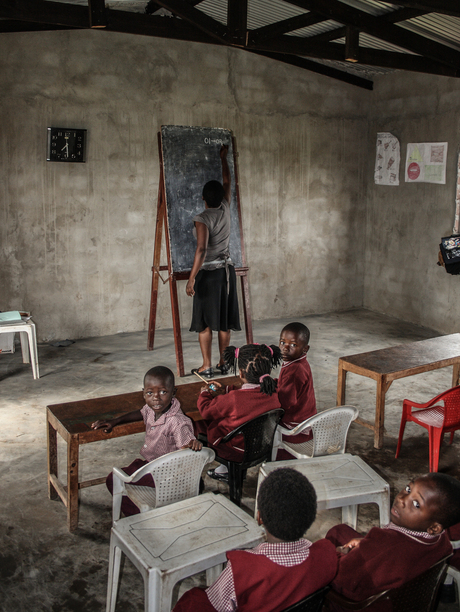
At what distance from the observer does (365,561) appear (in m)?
1.84

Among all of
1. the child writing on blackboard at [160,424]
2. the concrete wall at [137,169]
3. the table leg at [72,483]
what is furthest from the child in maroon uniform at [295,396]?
the concrete wall at [137,169]

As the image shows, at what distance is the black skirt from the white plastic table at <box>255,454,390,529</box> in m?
2.77

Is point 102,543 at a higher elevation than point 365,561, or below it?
below

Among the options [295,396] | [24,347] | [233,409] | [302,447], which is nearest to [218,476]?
[302,447]

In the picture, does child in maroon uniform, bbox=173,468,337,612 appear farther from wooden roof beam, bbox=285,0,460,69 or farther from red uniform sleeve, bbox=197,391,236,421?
wooden roof beam, bbox=285,0,460,69

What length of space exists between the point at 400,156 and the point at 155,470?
20.3 feet

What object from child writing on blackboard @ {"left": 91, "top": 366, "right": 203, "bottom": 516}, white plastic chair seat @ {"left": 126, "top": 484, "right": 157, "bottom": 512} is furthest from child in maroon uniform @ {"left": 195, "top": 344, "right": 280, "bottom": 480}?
white plastic chair seat @ {"left": 126, "top": 484, "right": 157, "bottom": 512}

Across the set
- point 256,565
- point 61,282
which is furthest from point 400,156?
point 256,565

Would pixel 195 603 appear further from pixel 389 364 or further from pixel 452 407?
pixel 389 364

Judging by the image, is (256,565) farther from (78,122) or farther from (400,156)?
(400,156)

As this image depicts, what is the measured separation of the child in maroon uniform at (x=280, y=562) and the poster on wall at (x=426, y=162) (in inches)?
235

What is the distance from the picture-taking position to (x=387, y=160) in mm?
7691

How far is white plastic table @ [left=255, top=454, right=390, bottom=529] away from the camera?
8.09 ft

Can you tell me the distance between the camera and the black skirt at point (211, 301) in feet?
17.7
